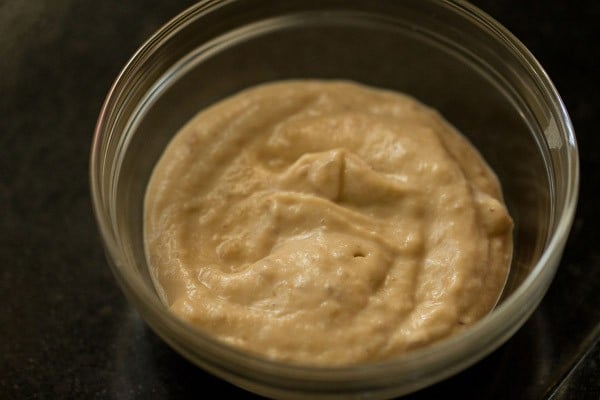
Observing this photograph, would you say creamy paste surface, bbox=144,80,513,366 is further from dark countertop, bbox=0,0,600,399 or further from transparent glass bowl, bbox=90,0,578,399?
dark countertop, bbox=0,0,600,399

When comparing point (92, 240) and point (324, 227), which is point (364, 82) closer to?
point (324, 227)

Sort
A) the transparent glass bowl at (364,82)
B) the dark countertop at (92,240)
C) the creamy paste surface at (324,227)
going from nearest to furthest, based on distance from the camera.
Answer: the transparent glass bowl at (364,82)
the creamy paste surface at (324,227)
the dark countertop at (92,240)

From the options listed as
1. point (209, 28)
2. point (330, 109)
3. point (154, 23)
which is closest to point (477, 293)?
point (330, 109)

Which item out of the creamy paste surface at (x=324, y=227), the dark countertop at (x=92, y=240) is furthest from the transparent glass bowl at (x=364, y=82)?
the dark countertop at (x=92, y=240)

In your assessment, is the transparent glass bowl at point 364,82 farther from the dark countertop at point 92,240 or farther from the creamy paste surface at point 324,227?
the dark countertop at point 92,240

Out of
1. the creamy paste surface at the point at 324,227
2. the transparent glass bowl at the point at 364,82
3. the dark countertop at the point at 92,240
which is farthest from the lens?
the dark countertop at the point at 92,240

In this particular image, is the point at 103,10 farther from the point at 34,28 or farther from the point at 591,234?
the point at 591,234

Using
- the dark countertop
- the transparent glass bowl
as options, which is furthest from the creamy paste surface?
the dark countertop
